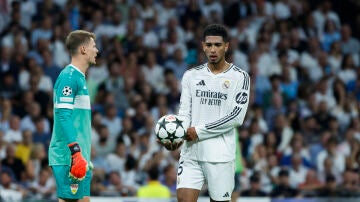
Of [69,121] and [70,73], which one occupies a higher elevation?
[70,73]

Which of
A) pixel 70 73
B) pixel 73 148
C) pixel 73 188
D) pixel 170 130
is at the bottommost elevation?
pixel 73 188

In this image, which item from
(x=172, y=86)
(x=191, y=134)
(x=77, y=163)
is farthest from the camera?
(x=172, y=86)

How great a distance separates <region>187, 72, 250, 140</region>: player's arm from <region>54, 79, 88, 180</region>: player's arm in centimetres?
117

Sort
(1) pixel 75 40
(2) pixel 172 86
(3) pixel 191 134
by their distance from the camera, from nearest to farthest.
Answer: (1) pixel 75 40, (3) pixel 191 134, (2) pixel 172 86

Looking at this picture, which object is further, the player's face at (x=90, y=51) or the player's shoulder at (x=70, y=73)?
the player's face at (x=90, y=51)

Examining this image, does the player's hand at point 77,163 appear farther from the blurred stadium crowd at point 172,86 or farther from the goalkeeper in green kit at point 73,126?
the blurred stadium crowd at point 172,86

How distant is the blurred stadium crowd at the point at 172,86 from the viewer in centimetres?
1534

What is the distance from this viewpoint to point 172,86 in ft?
56.7

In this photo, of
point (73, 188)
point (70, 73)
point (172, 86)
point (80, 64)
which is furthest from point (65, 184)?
point (172, 86)

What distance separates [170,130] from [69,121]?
0.99m

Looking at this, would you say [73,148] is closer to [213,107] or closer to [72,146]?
[72,146]

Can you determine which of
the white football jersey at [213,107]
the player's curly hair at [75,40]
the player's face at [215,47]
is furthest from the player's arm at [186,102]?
the player's curly hair at [75,40]

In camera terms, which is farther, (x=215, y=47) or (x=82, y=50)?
(x=215, y=47)

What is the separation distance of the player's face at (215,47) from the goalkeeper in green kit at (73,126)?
1099 mm
